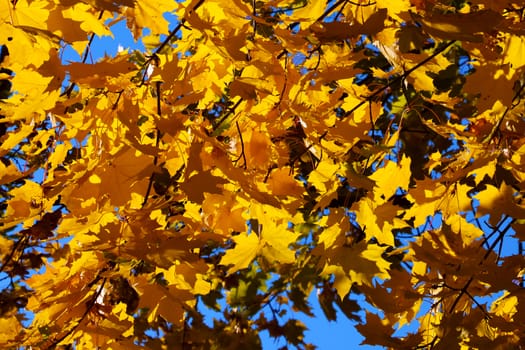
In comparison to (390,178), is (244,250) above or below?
below

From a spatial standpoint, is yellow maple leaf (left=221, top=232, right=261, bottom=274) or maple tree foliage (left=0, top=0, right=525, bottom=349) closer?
maple tree foliage (left=0, top=0, right=525, bottom=349)

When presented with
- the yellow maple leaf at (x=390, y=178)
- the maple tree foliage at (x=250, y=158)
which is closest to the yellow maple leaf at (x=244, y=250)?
the maple tree foliage at (x=250, y=158)

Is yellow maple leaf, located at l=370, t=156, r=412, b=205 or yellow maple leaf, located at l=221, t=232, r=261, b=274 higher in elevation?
yellow maple leaf, located at l=370, t=156, r=412, b=205

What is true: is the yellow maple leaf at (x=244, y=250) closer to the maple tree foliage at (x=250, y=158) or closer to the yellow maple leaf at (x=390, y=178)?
the maple tree foliage at (x=250, y=158)

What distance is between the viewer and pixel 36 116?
5.84 ft

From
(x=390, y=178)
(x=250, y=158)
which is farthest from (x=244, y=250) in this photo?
(x=390, y=178)

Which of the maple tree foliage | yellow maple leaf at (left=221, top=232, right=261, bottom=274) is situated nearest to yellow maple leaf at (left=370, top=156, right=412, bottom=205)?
the maple tree foliage

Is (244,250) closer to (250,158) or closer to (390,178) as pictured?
(250,158)

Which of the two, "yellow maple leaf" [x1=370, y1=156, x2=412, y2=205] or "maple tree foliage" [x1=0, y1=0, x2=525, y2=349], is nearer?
"maple tree foliage" [x1=0, y1=0, x2=525, y2=349]

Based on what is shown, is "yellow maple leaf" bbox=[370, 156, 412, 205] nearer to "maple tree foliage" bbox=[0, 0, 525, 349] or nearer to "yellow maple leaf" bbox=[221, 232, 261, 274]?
"maple tree foliage" bbox=[0, 0, 525, 349]

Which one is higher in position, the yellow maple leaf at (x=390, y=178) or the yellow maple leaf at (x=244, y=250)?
the yellow maple leaf at (x=390, y=178)

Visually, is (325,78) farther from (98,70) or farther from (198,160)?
(98,70)

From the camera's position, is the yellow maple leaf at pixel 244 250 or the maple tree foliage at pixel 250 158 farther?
the yellow maple leaf at pixel 244 250

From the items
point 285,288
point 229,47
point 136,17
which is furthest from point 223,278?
point 229,47
